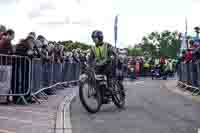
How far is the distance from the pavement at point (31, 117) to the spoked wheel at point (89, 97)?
61cm

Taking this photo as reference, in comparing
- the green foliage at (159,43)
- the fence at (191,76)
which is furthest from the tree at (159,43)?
the fence at (191,76)

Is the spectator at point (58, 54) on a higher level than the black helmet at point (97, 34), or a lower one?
lower

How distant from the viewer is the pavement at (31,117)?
29.0ft

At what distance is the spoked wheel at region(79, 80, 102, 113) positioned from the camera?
11.4 m

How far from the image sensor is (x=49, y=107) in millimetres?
12742

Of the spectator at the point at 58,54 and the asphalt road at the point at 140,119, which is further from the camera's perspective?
the spectator at the point at 58,54

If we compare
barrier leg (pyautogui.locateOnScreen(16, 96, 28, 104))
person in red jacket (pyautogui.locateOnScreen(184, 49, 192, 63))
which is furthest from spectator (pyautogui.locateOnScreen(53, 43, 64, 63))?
barrier leg (pyautogui.locateOnScreen(16, 96, 28, 104))

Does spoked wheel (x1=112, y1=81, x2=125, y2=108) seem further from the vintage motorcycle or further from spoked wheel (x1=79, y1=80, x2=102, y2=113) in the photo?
spoked wheel (x1=79, y1=80, x2=102, y2=113)

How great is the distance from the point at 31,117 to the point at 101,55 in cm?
264

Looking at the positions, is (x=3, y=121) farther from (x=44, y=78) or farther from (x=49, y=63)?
(x=49, y=63)

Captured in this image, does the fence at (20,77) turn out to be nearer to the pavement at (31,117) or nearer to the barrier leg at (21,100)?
the barrier leg at (21,100)

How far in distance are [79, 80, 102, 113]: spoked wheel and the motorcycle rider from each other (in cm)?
64

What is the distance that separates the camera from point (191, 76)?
1850cm

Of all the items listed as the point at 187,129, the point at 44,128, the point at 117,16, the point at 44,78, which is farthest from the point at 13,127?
the point at 117,16
